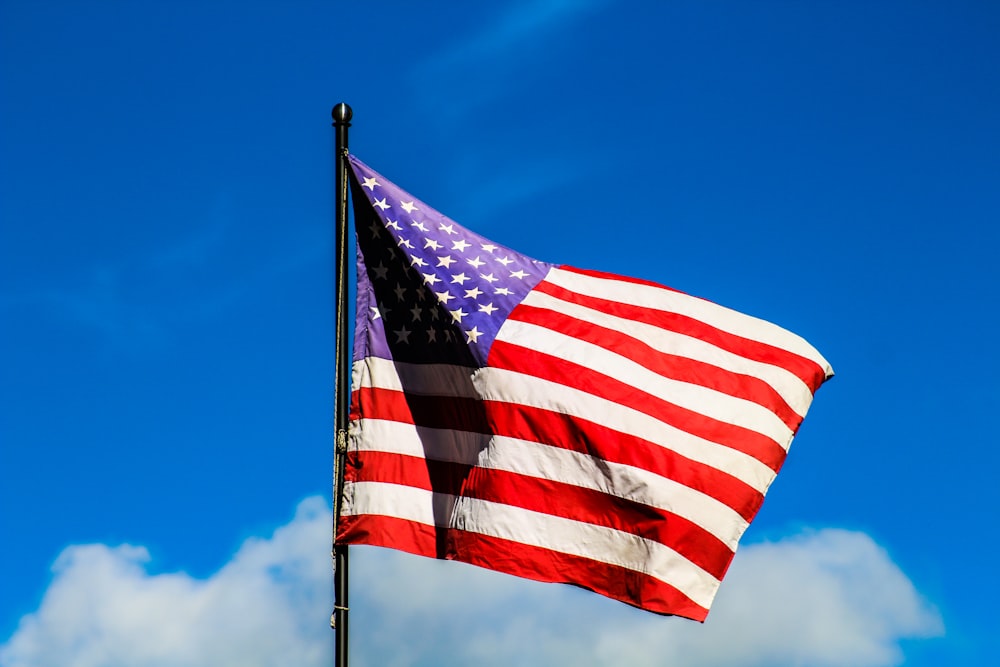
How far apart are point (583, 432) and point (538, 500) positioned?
93cm

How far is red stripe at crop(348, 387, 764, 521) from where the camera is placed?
47.8 ft

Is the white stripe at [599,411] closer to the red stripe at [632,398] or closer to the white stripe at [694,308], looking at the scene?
the red stripe at [632,398]

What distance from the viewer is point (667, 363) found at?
15.9 metres

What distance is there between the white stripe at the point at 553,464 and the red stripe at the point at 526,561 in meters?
0.81

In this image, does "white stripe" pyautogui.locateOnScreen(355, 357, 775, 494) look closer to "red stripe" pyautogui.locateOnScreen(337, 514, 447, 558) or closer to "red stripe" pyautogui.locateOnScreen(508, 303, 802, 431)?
"red stripe" pyautogui.locateOnScreen(508, 303, 802, 431)

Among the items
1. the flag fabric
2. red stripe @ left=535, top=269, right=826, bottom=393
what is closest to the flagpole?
the flag fabric

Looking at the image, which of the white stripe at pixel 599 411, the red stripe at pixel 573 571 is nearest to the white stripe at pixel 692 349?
the white stripe at pixel 599 411

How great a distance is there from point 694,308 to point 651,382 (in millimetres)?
1768

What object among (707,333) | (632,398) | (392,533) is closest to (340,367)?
(392,533)

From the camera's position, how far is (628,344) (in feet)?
52.4

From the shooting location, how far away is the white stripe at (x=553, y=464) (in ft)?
47.2

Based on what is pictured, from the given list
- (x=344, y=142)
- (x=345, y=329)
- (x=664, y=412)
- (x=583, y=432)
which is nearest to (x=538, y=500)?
(x=583, y=432)

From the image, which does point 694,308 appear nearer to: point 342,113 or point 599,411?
point 599,411

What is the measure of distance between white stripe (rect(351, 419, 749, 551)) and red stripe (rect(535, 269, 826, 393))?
247cm
